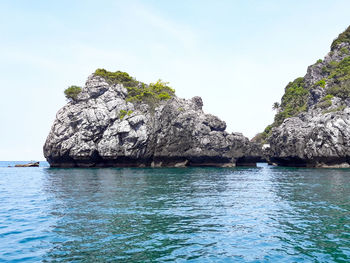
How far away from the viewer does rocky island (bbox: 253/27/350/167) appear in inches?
2324

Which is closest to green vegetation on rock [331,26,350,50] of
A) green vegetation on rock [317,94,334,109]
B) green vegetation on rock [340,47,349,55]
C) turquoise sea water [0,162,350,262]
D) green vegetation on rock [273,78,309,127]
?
green vegetation on rock [340,47,349,55]

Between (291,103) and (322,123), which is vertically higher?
(291,103)

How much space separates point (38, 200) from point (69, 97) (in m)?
60.3

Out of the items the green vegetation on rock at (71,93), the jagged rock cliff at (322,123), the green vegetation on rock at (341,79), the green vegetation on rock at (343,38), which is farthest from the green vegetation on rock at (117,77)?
the green vegetation on rock at (343,38)

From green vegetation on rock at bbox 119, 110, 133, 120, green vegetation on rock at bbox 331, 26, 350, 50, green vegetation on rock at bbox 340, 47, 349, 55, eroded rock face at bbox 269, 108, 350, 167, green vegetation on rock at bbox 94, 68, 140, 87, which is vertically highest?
green vegetation on rock at bbox 331, 26, 350, 50

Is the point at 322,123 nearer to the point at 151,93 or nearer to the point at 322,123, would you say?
the point at 322,123

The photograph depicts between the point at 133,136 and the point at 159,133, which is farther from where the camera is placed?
the point at 159,133

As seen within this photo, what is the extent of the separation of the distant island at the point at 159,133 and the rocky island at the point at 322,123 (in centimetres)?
22

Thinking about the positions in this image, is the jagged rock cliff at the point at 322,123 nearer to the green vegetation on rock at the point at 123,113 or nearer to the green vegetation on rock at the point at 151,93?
the green vegetation on rock at the point at 151,93

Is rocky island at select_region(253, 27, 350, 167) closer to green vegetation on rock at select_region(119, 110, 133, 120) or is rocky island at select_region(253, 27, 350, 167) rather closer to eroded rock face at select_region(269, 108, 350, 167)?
eroded rock face at select_region(269, 108, 350, 167)

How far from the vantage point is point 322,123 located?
202 ft

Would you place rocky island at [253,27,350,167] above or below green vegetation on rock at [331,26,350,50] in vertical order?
below

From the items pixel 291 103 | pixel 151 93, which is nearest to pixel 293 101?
pixel 291 103

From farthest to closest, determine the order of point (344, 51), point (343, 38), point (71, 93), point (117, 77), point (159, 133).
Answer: point (343, 38) → point (344, 51) → point (117, 77) → point (71, 93) → point (159, 133)
